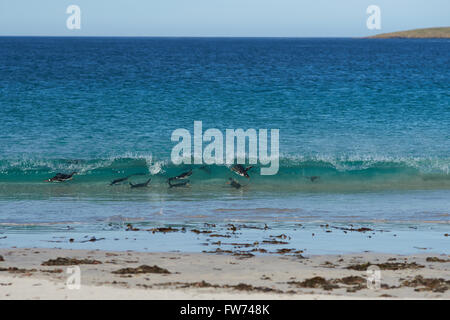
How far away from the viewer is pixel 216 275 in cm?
964

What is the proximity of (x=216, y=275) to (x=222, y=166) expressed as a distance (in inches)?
521

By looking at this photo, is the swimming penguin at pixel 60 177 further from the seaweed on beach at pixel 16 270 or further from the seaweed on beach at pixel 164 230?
the seaweed on beach at pixel 16 270

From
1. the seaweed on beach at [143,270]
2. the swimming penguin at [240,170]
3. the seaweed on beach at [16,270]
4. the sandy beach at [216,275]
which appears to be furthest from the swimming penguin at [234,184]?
the seaweed on beach at [16,270]

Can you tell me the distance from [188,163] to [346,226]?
422 inches

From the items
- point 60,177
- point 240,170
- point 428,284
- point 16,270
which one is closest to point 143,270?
point 16,270

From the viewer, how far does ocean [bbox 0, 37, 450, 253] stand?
1446 centimetres

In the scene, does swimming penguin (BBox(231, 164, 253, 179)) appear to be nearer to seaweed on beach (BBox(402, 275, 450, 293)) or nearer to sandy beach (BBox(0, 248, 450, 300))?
sandy beach (BBox(0, 248, 450, 300))

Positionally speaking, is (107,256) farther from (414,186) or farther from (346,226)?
(414,186)

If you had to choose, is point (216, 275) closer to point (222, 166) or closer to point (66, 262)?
point (66, 262)

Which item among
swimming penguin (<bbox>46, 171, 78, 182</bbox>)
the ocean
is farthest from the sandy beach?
swimming penguin (<bbox>46, 171, 78, 182</bbox>)

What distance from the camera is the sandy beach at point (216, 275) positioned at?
27.8ft

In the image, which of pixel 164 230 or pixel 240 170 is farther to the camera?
pixel 240 170

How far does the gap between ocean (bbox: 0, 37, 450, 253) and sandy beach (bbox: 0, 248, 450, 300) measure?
100 centimetres

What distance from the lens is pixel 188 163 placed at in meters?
23.9
